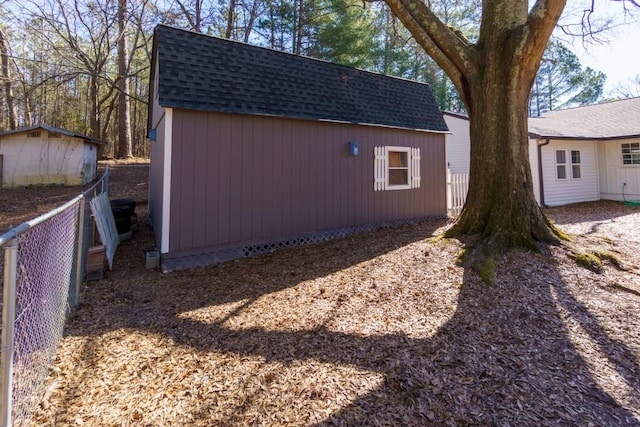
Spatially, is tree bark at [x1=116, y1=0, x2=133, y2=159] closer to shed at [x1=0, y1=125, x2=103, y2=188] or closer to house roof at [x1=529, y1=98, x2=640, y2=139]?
shed at [x1=0, y1=125, x2=103, y2=188]

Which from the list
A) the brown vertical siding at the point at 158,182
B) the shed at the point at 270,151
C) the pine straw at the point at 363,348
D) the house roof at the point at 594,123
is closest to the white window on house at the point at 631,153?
the house roof at the point at 594,123

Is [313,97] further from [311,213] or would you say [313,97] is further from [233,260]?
[233,260]

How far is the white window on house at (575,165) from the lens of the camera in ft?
39.2

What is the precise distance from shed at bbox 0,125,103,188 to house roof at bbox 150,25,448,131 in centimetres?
776

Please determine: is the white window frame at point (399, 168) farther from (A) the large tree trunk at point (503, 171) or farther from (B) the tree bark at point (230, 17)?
(B) the tree bark at point (230, 17)

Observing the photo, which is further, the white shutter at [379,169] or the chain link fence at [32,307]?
the white shutter at [379,169]

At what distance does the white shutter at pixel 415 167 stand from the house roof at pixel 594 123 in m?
5.28

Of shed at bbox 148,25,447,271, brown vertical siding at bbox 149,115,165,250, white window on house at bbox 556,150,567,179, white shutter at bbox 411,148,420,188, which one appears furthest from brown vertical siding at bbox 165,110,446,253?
white window on house at bbox 556,150,567,179

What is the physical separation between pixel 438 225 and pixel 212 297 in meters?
5.42

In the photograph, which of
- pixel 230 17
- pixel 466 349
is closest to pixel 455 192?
pixel 466 349

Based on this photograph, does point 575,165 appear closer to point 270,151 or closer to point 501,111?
point 501,111

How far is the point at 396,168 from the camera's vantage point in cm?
771

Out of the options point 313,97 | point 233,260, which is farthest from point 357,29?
point 233,260

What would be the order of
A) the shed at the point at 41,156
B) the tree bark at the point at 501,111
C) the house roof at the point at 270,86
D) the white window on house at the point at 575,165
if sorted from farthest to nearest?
the white window on house at the point at 575,165 < the shed at the point at 41,156 < the house roof at the point at 270,86 < the tree bark at the point at 501,111
